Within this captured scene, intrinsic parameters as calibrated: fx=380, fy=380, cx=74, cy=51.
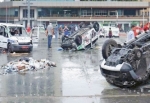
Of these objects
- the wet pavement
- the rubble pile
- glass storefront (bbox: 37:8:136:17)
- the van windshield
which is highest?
glass storefront (bbox: 37:8:136:17)

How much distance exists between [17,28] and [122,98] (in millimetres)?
14564

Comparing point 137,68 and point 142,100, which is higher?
point 137,68

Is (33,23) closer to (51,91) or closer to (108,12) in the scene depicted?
(108,12)

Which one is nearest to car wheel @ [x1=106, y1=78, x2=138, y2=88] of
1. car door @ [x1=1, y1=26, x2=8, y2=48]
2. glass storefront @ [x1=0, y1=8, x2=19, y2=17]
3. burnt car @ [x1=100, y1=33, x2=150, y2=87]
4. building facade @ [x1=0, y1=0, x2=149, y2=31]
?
burnt car @ [x1=100, y1=33, x2=150, y2=87]

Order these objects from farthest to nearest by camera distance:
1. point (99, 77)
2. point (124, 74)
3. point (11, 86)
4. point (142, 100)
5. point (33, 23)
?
point (33, 23)
point (99, 77)
point (11, 86)
point (124, 74)
point (142, 100)

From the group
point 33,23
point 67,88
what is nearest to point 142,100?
point 67,88

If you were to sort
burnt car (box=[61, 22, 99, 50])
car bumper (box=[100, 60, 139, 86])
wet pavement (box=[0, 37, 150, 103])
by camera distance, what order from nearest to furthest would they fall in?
wet pavement (box=[0, 37, 150, 103]), car bumper (box=[100, 60, 139, 86]), burnt car (box=[61, 22, 99, 50])

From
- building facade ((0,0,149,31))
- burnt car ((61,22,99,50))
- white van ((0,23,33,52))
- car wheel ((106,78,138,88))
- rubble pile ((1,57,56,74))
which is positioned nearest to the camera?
car wheel ((106,78,138,88))

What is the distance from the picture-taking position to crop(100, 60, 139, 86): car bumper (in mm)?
9953

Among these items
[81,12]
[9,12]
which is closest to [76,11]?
[81,12]

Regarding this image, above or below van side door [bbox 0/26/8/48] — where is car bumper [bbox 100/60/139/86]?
below

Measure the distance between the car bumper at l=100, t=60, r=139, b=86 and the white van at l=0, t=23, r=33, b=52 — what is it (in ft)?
38.7

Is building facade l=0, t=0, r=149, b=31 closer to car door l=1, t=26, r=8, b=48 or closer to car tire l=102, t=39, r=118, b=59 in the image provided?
car door l=1, t=26, r=8, b=48

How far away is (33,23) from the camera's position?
9388 centimetres
